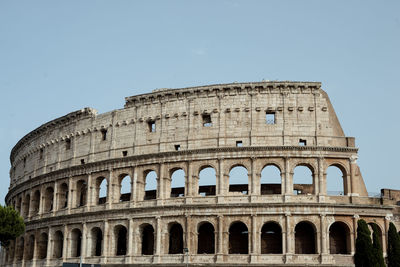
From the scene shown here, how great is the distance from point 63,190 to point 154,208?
11.3 metres

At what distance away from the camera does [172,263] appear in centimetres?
3841

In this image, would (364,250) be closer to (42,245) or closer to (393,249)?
(393,249)

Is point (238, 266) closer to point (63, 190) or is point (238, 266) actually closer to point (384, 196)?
point (384, 196)

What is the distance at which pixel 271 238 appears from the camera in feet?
127

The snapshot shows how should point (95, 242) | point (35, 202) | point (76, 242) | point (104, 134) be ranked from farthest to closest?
point (35, 202), point (104, 134), point (76, 242), point (95, 242)

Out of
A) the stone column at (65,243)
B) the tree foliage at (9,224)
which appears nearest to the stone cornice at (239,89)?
the stone column at (65,243)

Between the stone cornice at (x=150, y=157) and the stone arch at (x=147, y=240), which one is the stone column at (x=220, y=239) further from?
the stone arch at (x=147, y=240)

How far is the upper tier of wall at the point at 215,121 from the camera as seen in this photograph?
39188 millimetres

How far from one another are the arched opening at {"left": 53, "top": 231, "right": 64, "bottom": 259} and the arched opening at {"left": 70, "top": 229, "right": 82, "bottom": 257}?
2049mm

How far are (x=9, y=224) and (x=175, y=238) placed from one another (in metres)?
13.0

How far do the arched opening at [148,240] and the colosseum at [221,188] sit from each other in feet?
0.26

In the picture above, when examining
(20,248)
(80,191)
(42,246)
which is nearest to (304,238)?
(80,191)

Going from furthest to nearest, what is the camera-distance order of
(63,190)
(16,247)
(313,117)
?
(16,247) → (63,190) → (313,117)

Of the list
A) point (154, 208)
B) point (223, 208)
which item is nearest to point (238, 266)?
point (223, 208)
